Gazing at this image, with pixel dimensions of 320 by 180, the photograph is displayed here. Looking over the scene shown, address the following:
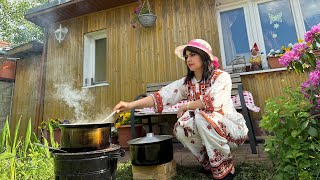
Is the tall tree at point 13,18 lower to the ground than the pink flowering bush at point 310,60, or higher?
higher

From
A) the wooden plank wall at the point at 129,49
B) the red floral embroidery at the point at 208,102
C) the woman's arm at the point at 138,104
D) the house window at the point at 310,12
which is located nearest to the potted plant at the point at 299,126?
the red floral embroidery at the point at 208,102

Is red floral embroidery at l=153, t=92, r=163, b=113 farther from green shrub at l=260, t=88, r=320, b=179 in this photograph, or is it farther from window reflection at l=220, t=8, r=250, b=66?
window reflection at l=220, t=8, r=250, b=66

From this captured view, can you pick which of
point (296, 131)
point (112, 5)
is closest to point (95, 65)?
point (112, 5)

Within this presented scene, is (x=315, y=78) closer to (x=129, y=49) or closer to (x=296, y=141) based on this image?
(x=296, y=141)

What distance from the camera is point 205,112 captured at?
1.99 metres

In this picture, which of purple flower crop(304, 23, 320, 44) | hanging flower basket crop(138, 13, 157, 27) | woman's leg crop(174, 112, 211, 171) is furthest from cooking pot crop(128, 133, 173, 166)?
hanging flower basket crop(138, 13, 157, 27)

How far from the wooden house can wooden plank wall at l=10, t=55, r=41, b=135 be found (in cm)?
25

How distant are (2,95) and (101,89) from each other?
390 cm

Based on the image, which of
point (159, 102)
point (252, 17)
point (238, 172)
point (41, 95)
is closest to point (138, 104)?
point (159, 102)

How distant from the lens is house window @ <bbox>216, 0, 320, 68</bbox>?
4148mm

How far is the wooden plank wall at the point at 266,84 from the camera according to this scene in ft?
12.5

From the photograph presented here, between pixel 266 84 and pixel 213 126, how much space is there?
101 inches

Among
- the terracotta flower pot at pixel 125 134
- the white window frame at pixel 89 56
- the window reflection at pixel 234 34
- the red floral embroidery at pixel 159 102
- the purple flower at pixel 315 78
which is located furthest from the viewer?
the white window frame at pixel 89 56

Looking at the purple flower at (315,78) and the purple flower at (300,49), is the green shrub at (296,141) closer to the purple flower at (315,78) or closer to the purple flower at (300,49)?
the purple flower at (315,78)
